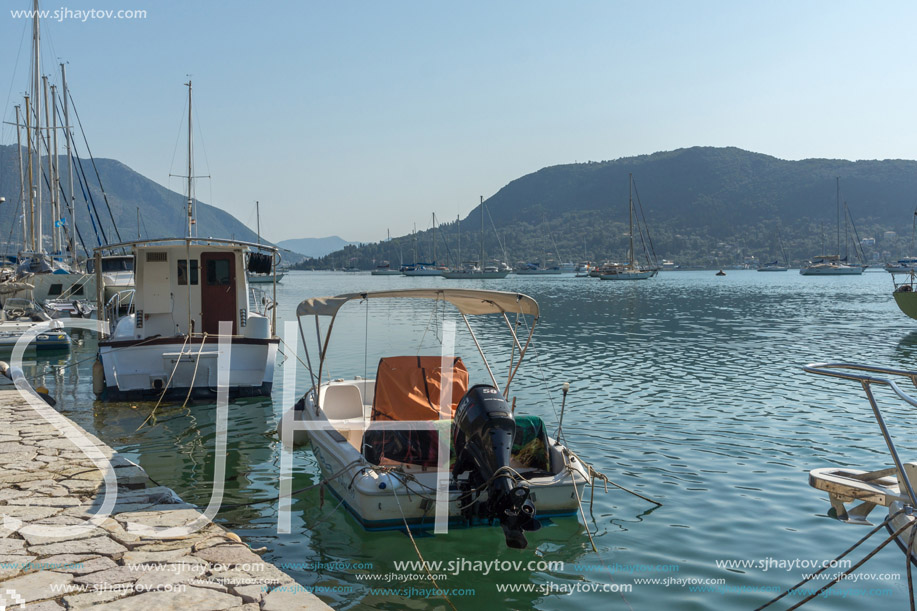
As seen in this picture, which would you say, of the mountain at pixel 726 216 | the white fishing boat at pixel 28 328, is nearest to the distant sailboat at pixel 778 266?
the mountain at pixel 726 216

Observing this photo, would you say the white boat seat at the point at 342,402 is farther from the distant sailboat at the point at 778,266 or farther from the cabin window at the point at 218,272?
the distant sailboat at the point at 778,266

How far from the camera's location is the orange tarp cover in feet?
28.8

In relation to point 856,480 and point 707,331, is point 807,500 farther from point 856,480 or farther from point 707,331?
point 707,331

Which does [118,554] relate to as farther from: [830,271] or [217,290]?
[830,271]

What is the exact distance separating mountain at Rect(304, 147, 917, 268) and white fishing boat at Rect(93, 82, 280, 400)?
142545 mm

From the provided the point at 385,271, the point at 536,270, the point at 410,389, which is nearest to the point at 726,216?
the point at 536,270

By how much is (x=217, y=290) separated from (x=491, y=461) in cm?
1093

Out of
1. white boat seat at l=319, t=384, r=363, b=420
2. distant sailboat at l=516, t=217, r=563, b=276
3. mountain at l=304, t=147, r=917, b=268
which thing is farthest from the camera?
mountain at l=304, t=147, r=917, b=268

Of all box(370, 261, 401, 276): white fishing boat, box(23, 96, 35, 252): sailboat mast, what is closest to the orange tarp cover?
box(23, 96, 35, 252): sailboat mast

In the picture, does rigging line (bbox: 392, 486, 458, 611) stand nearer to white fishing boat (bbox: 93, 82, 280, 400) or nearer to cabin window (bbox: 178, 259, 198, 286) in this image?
white fishing boat (bbox: 93, 82, 280, 400)

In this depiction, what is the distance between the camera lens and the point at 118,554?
5648 mm

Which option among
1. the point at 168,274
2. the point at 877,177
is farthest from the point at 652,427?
the point at 877,177

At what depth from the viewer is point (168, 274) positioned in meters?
15.7

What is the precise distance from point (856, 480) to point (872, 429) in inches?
308
